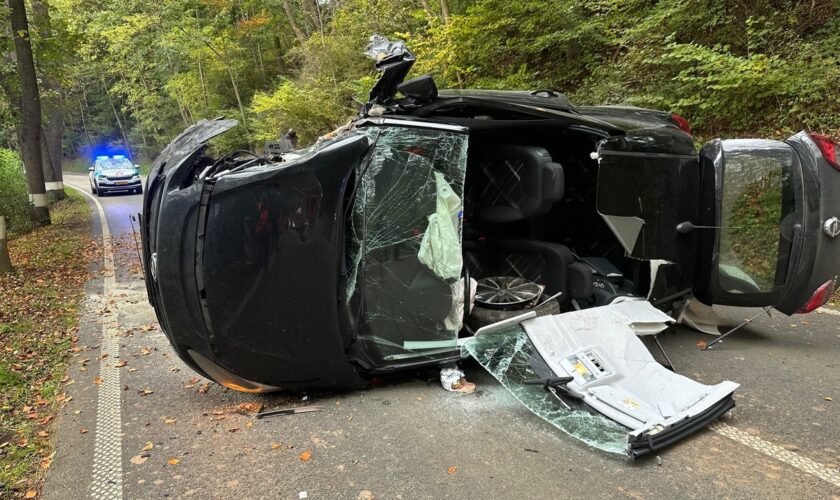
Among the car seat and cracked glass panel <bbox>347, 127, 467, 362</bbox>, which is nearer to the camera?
cracked glass panel <bbox>347, 127, 467, 362</bbox>

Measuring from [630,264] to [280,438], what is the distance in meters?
3.12

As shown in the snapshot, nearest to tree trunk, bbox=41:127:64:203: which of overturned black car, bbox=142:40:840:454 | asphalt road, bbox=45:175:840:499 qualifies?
asphalt road, bbox=45:175:840:499

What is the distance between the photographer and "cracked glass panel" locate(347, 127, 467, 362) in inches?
125

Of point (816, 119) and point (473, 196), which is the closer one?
point (473, 196)

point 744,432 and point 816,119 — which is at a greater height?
point 816,119

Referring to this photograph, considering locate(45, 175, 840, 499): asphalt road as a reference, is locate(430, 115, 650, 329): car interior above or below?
above

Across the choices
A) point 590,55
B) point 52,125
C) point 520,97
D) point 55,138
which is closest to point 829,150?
point 520,97

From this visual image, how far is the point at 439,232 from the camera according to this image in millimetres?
3344

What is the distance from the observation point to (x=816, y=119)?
7.17 meters

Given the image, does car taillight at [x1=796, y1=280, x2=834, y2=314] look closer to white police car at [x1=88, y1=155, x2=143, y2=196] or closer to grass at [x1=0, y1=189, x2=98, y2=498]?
grass at [x1=0, y1=189, x2=98, y2=498]

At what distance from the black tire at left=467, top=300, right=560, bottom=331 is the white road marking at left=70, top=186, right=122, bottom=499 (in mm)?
2300

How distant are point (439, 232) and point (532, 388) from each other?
3.69 ft

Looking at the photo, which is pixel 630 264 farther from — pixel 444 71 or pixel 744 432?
pixel 444 71

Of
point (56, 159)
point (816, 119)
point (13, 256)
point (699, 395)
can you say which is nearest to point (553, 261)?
point (699, 395)
